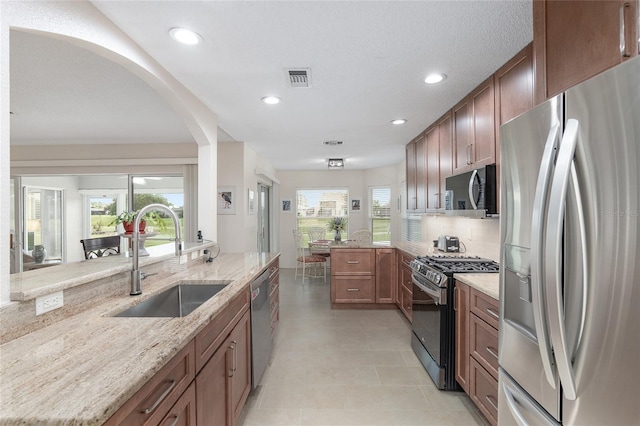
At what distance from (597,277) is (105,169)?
5.91 metres

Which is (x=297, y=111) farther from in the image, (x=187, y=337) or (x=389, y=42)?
(x=187, y=337)

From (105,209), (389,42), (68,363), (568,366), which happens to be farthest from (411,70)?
(105,209)

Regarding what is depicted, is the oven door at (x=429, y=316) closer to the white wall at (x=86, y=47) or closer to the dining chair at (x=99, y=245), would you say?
the white wall at (x=86, y=47)

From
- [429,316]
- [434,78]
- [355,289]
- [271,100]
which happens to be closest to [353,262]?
[355,289]

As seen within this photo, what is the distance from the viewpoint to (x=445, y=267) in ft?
7.93

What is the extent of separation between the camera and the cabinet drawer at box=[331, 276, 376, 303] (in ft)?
13.8

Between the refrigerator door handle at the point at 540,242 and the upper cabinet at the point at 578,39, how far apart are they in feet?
0.82

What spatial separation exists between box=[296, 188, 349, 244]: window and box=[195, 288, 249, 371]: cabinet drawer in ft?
17.6

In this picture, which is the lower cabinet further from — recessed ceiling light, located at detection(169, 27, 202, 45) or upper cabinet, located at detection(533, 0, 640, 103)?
upper cabinet, located at detection(533, 0, 640, 103)

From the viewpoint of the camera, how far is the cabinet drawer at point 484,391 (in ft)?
5.82

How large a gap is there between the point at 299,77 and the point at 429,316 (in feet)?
7.24

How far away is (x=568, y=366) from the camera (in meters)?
0.93

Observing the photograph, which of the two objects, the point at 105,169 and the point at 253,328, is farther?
the point at 105,169

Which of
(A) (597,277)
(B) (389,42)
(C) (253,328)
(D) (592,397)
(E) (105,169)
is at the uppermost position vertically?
(B) (389,42)
